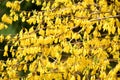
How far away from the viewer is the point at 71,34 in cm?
388

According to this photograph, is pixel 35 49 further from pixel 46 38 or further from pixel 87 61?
pixel 87 61

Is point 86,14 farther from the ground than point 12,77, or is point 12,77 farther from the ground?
point 86,14

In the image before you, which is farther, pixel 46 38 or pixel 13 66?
pixel 13 66

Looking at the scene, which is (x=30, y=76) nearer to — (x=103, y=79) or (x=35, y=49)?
(x=35, y=49)

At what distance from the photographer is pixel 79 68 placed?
147 inches

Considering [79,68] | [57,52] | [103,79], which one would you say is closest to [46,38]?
[57,52]

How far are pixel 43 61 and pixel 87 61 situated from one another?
0.57 metres

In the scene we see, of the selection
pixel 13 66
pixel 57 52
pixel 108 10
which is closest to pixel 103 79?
pixel 57 52

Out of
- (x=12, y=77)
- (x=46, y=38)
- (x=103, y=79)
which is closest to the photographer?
(x=103, y=79)

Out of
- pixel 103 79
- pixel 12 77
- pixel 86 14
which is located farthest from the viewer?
Answer: pixel 12 77

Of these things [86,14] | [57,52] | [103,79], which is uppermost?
[86,14]

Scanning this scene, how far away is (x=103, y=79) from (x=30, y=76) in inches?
39.5

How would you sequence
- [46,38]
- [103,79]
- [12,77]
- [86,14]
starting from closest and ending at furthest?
[103,79]
[46,38]
[86,14]
[12,77]

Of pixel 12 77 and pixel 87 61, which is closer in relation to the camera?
pixel 87 61
